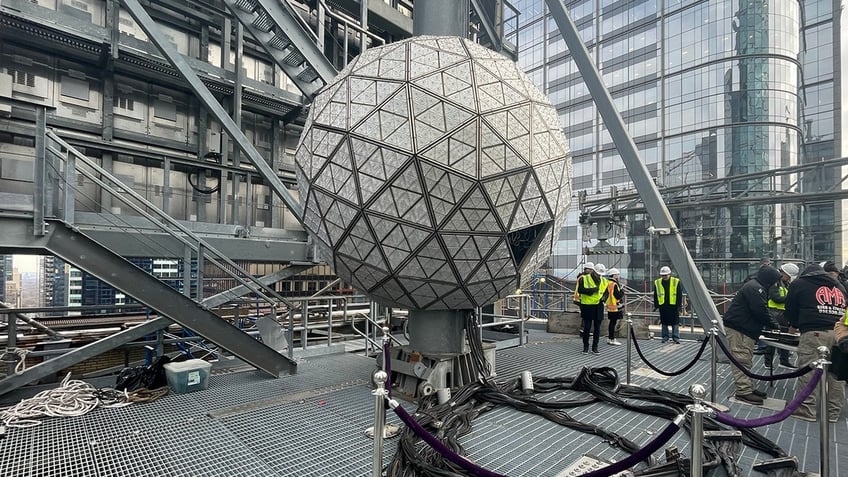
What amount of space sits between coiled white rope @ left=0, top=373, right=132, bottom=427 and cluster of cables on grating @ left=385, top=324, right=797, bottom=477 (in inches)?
140

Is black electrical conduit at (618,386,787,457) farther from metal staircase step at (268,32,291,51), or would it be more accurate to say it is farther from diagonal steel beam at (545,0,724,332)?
metal staircase step at (268,32,291,51)

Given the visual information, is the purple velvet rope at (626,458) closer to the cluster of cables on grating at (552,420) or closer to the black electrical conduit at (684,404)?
the cluster of cables on grating at (552,420)

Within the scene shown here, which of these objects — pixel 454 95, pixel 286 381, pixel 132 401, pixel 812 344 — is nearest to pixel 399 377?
pixel 286 381

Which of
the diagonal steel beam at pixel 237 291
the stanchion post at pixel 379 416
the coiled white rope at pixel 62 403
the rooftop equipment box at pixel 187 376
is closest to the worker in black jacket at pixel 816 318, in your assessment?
the stanchion post at pixel 379 416

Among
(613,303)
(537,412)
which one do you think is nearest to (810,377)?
(537,412)

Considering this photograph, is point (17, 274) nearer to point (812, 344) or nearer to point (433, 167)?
point (433, 167)

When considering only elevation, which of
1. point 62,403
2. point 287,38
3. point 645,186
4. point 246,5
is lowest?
point 62,403

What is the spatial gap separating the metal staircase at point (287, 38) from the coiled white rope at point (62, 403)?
667cm

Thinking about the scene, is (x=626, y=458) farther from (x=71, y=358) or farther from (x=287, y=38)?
(x=287, y=38)

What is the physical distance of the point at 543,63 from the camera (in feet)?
132

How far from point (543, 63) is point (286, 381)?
41.0 meters

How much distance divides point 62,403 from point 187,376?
47.4 inches

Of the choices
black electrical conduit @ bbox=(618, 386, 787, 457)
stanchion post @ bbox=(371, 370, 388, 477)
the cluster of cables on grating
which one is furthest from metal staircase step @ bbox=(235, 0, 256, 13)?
black electrical conduit @ bbox=(618, 386, 787, 457)

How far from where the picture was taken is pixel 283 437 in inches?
158
